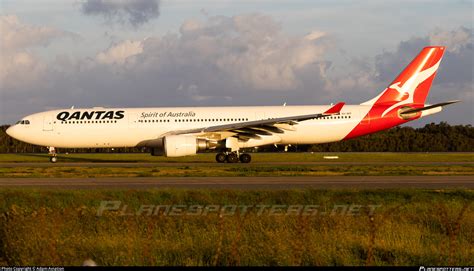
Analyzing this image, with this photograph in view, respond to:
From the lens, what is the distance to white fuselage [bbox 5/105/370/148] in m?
39.5

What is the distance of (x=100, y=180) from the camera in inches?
1016

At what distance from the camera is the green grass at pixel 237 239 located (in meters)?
10.8

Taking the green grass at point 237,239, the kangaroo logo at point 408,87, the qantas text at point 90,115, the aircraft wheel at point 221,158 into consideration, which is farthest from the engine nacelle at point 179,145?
the green grass at point 237,239

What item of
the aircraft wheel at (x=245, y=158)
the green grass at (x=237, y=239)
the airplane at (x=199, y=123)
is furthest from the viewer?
the airplane at (x=199, y=123)

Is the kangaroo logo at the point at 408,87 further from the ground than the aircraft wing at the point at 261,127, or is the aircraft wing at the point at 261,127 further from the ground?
the kangaroo logo at the point at 408,87

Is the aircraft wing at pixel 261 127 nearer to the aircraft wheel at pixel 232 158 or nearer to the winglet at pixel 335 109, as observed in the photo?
the winglet at pixel 335 109

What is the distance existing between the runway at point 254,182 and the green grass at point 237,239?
24.8 ft

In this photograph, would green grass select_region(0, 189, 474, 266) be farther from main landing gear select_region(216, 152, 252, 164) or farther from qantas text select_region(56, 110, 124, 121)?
qantas text select_region(56, 110, 124, 121)

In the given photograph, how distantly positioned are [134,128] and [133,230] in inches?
1081

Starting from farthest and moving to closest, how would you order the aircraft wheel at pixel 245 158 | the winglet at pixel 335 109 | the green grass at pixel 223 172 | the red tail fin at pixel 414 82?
the red tail fin at pixel 414 82, the aircraft wheel at pixel 245 158, the winglet at pixel 335 109, the green grass at pixel 223 172

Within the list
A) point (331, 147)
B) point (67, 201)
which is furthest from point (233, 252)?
point (331, 147)

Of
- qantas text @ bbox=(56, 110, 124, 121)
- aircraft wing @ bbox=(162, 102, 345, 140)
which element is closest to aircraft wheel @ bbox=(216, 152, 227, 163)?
aircraft wing @ bbox=(162, 102, 345, 140)

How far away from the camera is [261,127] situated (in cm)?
3706

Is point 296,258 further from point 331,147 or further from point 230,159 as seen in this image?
point 331,147
